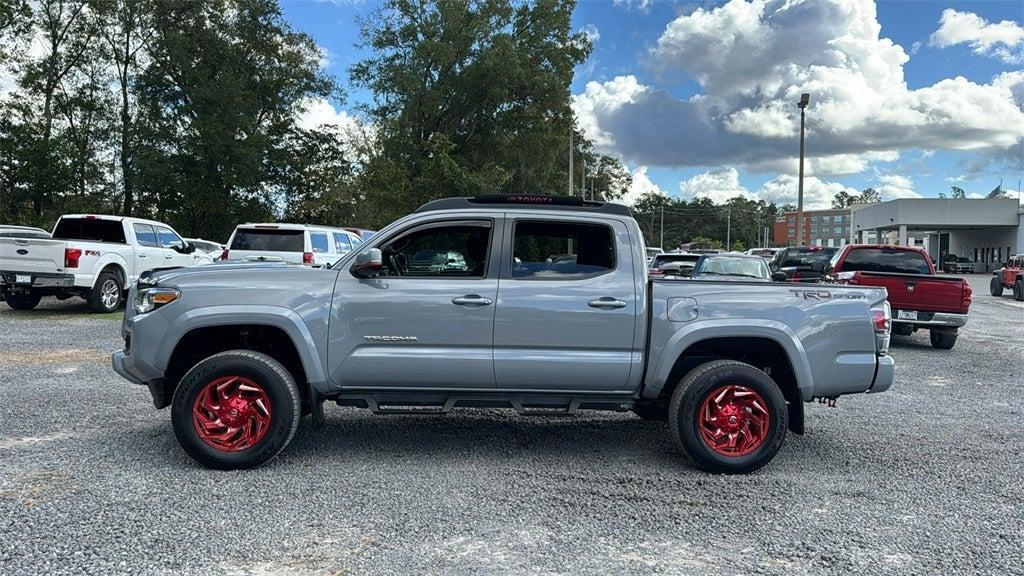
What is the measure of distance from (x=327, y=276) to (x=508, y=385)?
1.44 m

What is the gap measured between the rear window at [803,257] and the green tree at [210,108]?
2303cm

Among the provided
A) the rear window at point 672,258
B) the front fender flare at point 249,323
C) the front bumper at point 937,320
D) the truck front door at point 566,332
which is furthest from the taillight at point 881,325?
the rear window at point 672,258

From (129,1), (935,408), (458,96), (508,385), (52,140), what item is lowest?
(935,408)

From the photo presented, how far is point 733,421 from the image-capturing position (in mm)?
4836

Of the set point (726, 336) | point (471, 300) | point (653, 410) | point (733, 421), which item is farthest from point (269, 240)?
point (733, 421)

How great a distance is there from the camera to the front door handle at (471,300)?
4.74 m

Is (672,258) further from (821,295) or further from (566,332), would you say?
(566,332)

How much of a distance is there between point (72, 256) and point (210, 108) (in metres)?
20.4

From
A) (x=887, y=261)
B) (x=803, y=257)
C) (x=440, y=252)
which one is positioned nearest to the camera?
(x=440, y=252)

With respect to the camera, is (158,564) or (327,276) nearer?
(158,564)

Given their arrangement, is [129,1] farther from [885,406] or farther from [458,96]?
[885,406]

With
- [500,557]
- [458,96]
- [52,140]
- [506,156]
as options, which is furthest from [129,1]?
[500,557]

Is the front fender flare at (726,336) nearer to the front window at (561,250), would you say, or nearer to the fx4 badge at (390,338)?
the front window at (561,250)

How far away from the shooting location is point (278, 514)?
4.03 m
